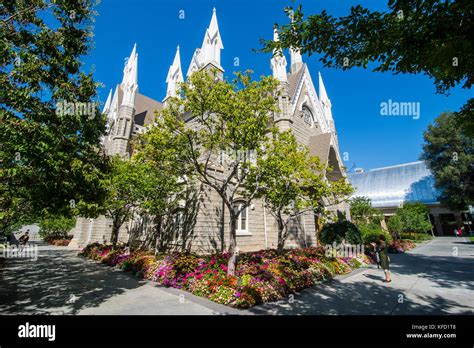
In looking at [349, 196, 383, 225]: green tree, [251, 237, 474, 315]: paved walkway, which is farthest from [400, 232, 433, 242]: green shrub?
[251, 237, 474, 315]: paved walkway

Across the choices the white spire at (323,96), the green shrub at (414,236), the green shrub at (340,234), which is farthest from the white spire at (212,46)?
the green shrub at (414,236)

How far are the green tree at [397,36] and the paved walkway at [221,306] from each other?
20.9 feet

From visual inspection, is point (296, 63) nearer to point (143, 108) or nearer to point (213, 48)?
point (213, 48)

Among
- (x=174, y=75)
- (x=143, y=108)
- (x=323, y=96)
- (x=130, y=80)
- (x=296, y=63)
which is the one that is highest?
(x=174, y=75)

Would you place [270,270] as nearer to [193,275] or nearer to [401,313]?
[193,275]

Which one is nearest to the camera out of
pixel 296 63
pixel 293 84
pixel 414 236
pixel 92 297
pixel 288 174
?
pixel 92 297

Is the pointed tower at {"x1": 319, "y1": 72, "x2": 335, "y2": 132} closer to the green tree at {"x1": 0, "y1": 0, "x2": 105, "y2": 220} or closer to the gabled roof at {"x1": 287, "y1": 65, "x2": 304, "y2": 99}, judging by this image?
the gabled roof at {"x1": 287, "y1": 65, "x2": 304, "y2": 99}

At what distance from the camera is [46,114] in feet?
20.7

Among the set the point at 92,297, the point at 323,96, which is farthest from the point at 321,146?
the point at 92,297

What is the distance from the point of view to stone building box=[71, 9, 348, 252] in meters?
14.8

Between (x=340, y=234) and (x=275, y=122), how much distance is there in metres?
9.49

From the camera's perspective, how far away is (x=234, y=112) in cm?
898
